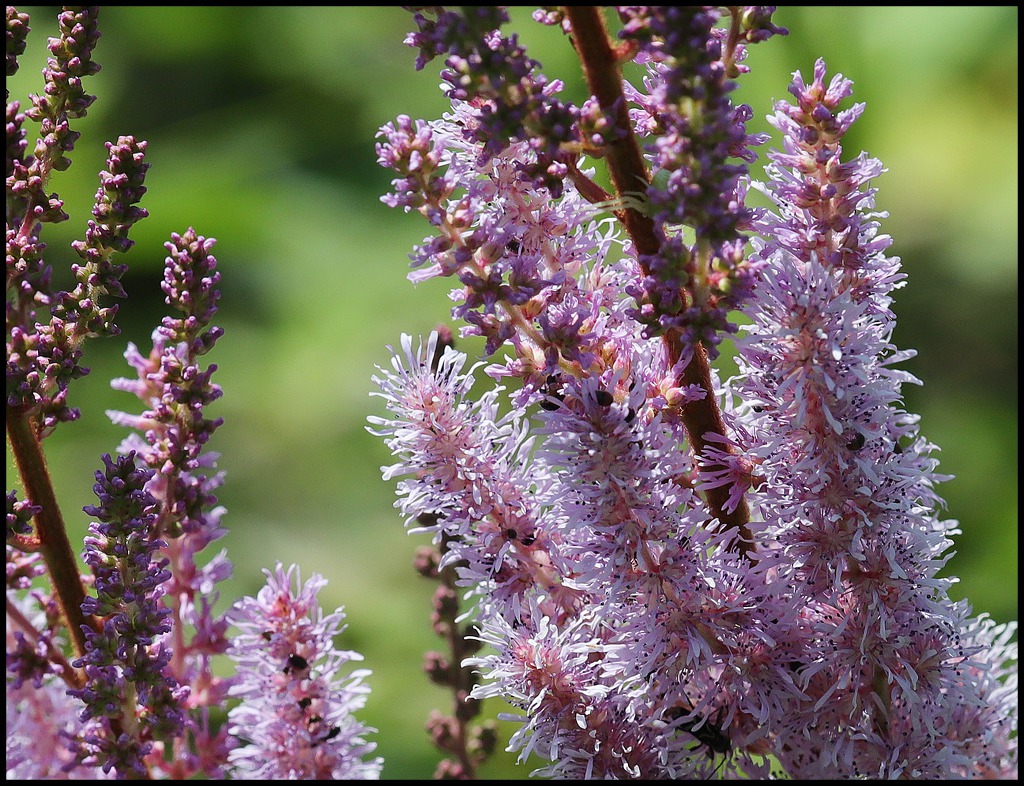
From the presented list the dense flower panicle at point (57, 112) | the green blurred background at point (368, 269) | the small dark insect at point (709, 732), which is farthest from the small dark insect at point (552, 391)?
the green blurred background at point (368, 269)

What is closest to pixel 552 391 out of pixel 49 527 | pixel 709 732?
pixel 709 732

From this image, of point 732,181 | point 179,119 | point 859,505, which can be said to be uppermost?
point 179,119

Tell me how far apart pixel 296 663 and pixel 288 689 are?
2 centimetres

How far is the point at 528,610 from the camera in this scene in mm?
670

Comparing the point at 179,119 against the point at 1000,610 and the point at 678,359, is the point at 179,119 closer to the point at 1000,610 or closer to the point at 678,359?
the point at 1000,610

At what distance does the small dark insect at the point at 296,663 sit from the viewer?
0.72m

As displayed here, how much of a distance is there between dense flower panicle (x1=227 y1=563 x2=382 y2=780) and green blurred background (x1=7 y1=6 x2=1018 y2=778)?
93cm

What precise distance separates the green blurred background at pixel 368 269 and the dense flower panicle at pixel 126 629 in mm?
1005

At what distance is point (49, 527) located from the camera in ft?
2.28

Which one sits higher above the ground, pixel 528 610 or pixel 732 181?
pixel 732 181

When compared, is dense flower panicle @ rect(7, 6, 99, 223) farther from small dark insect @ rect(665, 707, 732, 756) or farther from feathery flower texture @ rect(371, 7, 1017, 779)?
small dark insect @ rect(665, 707, 732, 756)

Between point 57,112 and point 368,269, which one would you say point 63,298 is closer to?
point 57,112

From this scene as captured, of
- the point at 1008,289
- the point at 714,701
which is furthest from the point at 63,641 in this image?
the point at 1008,289

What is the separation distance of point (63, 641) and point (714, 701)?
1.52 feet
